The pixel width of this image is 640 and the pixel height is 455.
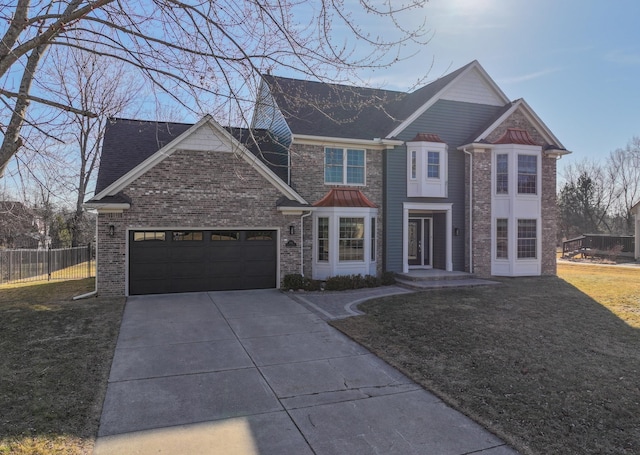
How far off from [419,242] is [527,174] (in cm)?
536

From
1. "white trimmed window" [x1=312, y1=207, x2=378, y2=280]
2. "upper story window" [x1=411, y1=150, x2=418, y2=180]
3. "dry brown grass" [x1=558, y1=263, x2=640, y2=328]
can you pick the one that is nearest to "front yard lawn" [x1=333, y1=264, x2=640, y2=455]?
"dry brown grass" [x1=558, y1=263, x2=640, y2=328]

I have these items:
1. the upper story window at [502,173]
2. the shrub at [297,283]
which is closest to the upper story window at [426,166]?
the upper story window at [502,173]

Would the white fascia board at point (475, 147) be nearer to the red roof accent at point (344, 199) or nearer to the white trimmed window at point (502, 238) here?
the white trimmed window at point (502, 238)

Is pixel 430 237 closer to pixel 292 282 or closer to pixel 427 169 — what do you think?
pixel 427 169

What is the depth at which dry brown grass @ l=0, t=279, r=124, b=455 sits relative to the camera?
174 inches

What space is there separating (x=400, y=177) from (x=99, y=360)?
42.3ft

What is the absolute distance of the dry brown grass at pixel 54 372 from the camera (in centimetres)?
442

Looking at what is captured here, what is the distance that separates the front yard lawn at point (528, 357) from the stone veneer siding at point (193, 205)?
16.5ft

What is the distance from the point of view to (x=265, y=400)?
5488mm

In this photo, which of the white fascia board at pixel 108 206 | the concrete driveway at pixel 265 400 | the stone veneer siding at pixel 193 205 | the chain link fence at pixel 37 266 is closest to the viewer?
the concrete driveway at pixel 265 400

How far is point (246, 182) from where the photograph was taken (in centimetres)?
1401

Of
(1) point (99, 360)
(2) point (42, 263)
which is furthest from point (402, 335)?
(2) point (42, 263)

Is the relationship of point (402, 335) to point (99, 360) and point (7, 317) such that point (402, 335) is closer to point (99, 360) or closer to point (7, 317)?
point (99, 360)

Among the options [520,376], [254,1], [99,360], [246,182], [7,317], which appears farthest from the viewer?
[246,182]
